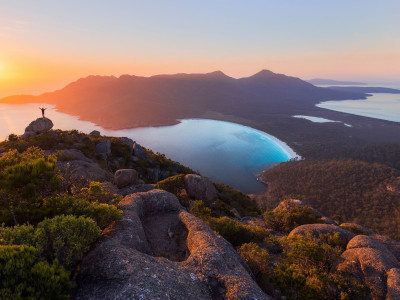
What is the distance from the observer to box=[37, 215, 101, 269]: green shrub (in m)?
8.95

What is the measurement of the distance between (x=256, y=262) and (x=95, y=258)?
32.3ft

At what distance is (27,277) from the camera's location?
6.91 meters

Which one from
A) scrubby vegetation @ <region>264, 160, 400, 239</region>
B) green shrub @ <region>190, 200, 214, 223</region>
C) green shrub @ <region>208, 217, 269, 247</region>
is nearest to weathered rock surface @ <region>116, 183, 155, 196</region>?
green shrub @ <region>190, 200, 214, 223</region>

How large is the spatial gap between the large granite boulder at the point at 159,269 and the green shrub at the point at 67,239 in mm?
557

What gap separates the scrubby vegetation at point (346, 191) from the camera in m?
83.1

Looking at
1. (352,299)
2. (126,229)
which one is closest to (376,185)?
(352,299)

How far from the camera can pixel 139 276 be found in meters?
8.38

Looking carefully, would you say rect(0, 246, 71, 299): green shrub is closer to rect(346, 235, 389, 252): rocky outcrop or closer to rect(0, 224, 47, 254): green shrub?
rect(0, 224, 47, 254): green shrub

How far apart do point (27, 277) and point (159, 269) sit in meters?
4.82

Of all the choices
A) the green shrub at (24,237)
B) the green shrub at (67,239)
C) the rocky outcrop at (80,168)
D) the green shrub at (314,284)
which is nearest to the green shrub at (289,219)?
the green shrub at (314,284)

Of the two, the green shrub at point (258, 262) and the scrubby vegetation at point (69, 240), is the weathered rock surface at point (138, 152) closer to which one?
the scrubby vegetation at point (69, 240)

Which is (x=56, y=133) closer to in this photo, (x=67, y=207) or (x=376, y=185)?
(x=67, y=207)

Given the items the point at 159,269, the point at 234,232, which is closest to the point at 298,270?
the point at 234,232

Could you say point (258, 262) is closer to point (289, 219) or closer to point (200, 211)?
Answer: point (200, 211)
